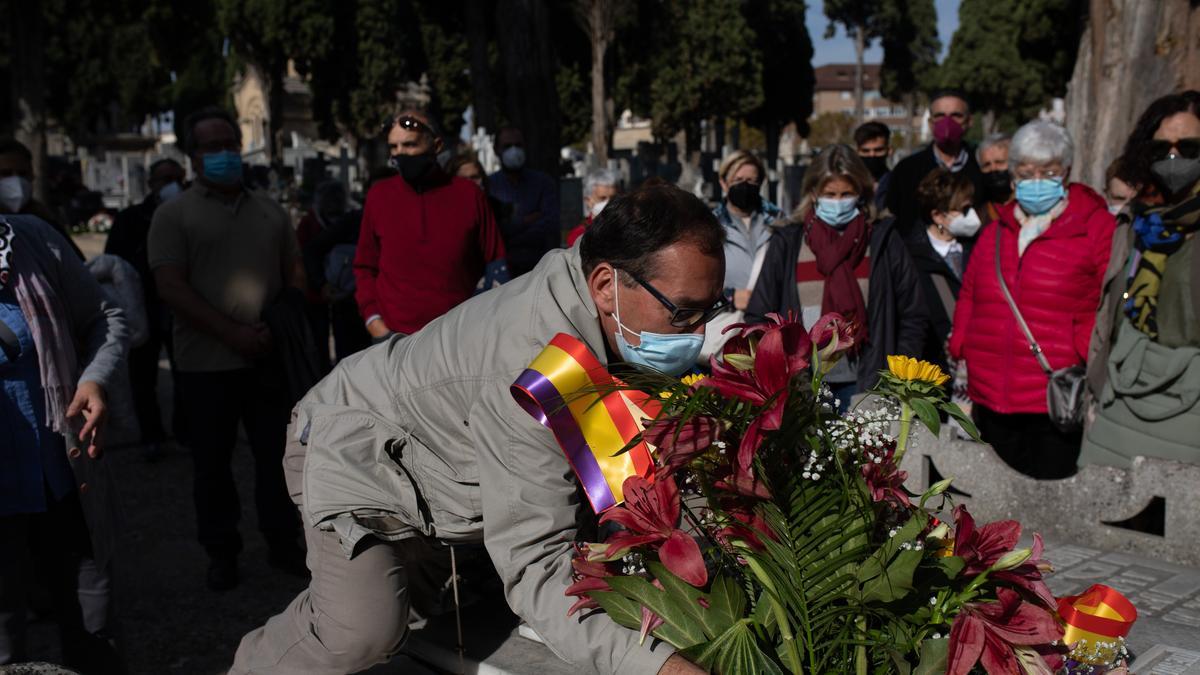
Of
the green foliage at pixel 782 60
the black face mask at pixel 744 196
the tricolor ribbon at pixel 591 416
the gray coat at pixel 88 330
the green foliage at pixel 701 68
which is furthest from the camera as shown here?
the green foliage at pixel 782 60

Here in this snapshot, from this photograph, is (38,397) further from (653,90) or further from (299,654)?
(653,90)

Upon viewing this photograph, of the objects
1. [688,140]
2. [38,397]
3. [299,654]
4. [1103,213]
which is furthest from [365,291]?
[688,140]

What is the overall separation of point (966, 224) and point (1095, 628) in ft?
11.4

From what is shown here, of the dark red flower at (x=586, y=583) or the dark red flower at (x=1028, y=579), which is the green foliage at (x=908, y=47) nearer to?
the dark red flower at (x=1028, y=579)

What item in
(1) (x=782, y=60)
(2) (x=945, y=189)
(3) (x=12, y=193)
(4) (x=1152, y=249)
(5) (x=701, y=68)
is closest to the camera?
(3) (x=12, y=193)

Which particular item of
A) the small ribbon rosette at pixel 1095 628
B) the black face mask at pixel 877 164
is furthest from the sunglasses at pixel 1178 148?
the small ribbon rosette at pixel 1095 628

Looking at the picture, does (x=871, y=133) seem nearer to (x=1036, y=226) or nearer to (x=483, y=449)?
(x=1036, y=226)

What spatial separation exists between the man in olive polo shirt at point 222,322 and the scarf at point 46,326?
58.6 inches

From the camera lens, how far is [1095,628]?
2375mm

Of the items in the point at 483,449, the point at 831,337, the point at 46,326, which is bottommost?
the point at 483,449

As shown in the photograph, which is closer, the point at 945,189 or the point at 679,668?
the point at 679,668

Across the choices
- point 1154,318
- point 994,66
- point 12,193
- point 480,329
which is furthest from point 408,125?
point 994,66

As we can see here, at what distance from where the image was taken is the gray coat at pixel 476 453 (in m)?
2.20

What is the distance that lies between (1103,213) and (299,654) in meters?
3.56
